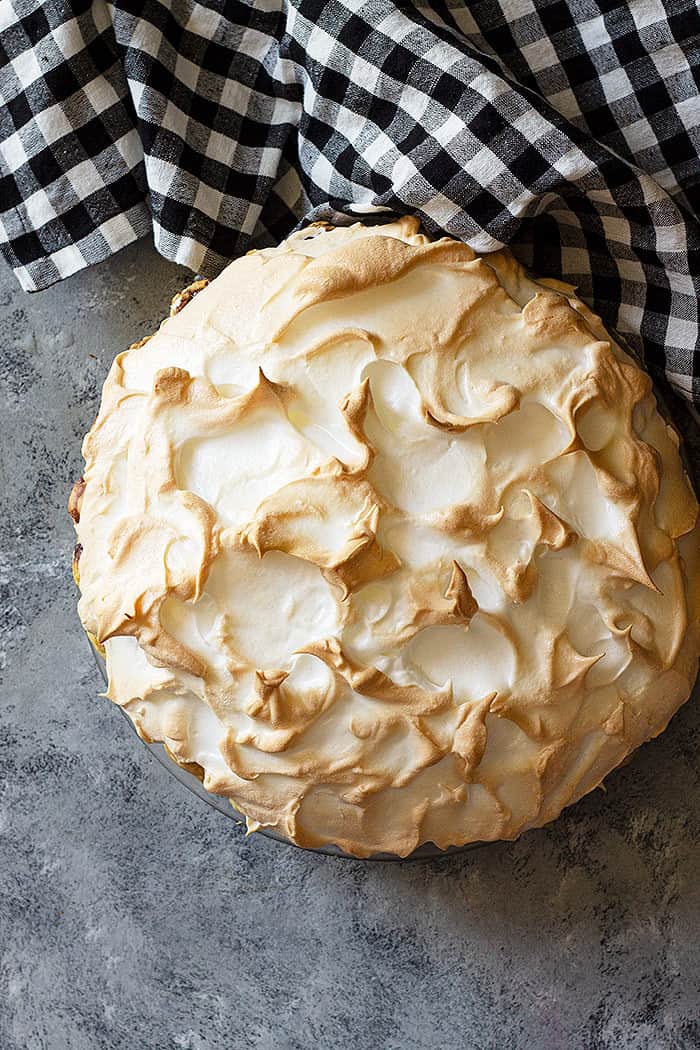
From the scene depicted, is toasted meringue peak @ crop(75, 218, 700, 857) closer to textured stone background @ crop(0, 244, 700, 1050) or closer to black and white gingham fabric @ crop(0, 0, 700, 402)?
black and white gingham fabric @ crop(0, 0, 700, 402)

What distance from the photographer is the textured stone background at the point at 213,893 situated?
1.28 m

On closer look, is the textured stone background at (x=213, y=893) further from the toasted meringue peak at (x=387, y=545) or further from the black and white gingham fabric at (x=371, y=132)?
the toasted meringue peak at (x=387, y=545)

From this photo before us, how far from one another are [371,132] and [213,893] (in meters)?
Result: 0.91

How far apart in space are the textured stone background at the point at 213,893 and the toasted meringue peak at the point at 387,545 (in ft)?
1.09

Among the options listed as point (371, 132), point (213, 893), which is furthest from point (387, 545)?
point (213, 893)

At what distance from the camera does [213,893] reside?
4.39ft

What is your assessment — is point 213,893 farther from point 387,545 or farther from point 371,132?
point 371,132

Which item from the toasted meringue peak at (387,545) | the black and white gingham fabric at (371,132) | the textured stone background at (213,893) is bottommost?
the textured stone background at (213,893)

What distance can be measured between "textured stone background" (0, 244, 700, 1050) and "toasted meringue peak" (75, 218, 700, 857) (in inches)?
13.0

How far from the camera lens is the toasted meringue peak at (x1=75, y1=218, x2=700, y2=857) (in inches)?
36.4

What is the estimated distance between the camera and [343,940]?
4.30ft

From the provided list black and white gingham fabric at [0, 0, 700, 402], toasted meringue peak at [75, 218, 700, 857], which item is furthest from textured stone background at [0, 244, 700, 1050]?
toasted meringue peak at [75, 218, 700, 857]

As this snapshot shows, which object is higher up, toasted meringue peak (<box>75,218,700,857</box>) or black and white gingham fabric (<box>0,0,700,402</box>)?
black and white gingham fabric (<box>0,0,700,402</box>)

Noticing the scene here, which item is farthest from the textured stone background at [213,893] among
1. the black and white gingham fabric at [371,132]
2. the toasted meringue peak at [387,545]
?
the toasted meringue peak at [387,545]
